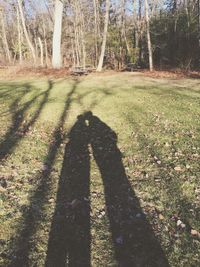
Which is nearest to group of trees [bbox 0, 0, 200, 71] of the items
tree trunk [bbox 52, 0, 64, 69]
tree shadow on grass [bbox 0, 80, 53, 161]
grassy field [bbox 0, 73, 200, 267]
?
tree trunk [bbox 52, 0, 64, 69]

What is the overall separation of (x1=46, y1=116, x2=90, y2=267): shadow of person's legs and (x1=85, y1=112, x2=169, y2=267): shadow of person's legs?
424mm

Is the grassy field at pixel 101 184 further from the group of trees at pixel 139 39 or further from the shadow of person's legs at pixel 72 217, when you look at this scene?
the group of trees at pixel 139 39

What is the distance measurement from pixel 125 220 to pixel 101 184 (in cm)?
147

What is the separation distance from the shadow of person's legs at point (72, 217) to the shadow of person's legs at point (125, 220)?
1.39 feet

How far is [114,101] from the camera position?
594 inches

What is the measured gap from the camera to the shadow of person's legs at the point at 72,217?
4.93m

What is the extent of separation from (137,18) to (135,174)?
1300 inches

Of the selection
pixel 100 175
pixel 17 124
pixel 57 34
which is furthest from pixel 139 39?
pixel 100 175

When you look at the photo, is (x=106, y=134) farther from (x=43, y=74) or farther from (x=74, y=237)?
(x=43, y=74)

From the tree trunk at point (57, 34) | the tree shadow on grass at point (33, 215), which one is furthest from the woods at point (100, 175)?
the tree trunk at point (57, 34)

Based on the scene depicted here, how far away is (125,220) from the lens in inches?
230

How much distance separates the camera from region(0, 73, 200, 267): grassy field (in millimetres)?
5074

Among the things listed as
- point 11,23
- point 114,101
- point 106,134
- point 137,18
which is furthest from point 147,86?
point 11,23

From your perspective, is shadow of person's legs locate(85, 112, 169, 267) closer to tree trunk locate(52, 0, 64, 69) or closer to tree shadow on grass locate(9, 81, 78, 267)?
tree shadow on grass locate(9, 81, 78, 267)
